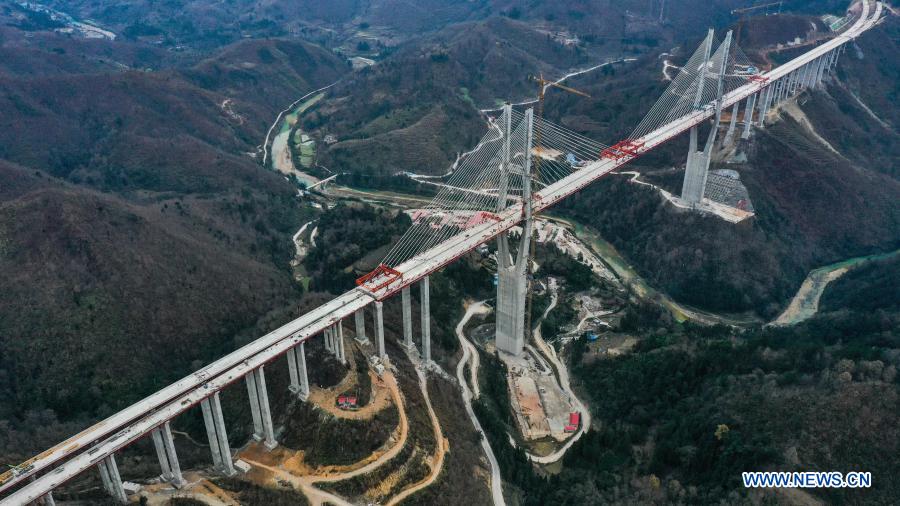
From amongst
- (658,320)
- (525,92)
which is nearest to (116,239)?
(658,320)

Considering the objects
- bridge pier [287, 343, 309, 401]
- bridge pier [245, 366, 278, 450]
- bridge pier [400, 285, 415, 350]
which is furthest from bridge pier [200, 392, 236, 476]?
bridge pier [400, 285, 415, 350]

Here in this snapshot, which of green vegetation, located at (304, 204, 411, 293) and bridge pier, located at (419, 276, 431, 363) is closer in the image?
bridge pier, located at (419, 276, 431, 363)

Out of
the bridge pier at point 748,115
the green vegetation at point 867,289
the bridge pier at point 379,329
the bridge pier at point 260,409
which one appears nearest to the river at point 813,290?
the green vegetation at point 867,289

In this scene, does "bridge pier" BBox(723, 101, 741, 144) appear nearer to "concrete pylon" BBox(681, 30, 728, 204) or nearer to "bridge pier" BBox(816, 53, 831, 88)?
"concrete pylon" BBox(681, 30, 728, 204)

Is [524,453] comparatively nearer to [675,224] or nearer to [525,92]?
[675,224]

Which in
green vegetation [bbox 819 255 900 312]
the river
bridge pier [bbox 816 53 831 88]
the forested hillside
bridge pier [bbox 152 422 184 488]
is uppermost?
bridge pier [bbox 816 53 831 88]

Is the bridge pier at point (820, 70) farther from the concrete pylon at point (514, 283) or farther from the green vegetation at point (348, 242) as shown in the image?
the concrete pylon at point (514, 283)

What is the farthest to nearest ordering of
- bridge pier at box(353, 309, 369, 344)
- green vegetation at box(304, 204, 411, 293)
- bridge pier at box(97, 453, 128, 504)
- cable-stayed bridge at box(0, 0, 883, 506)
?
green vegetation at box(304, 204, 411, 293) < bridge pier at box(353, 309, 369, 344) < cable-stayed bridge at box(0, 0, 883, 506) < bridge pier at box(97, 453, 128, 504)
